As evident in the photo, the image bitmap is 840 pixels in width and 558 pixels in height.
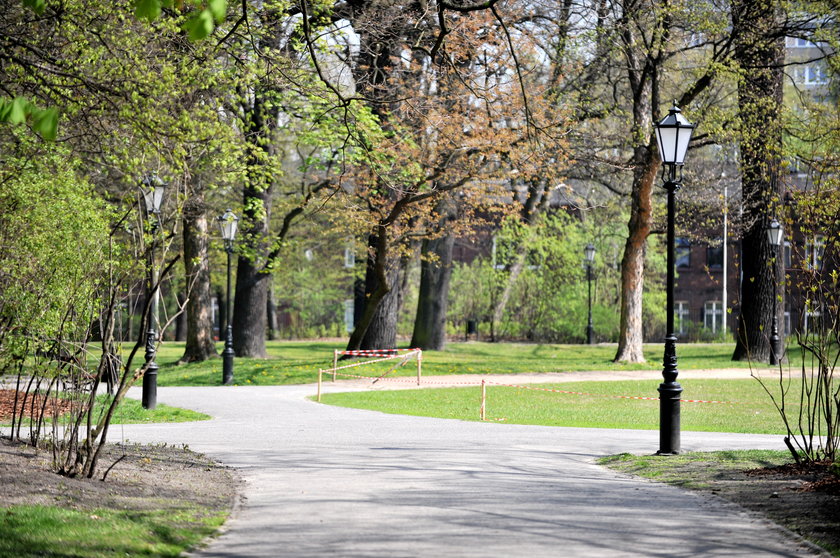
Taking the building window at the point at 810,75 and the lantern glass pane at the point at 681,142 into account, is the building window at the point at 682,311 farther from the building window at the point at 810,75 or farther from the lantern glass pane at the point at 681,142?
the lantern glass pane at the point at 681,142

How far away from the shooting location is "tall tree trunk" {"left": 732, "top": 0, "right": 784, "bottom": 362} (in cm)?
2873

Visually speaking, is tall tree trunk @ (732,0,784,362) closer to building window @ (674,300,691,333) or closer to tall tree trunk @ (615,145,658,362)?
tall tree trunk @ (615,145,658,362)

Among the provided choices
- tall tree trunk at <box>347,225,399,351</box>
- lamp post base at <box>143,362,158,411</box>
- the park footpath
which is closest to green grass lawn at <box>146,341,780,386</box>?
tall tree trunk at <box>347,225,399,351</box>

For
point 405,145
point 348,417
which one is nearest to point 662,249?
point 405,145

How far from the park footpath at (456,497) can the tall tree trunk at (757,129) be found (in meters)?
13.2

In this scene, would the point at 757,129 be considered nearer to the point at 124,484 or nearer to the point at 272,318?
the point at 124,484

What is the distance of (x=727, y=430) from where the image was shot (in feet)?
61.0

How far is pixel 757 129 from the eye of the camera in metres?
28.7

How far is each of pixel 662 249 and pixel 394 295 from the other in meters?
26.2

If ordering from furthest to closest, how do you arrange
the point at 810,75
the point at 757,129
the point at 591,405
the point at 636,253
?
the point at 810,75, the point at 636,253, the point at 757,129, the point at 591,405

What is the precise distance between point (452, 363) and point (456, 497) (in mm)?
23800

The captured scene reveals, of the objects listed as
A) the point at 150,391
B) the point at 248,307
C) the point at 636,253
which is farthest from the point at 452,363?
the point at 150,391

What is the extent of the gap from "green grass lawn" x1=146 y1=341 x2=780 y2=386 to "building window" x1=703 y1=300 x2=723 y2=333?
16.5 meters

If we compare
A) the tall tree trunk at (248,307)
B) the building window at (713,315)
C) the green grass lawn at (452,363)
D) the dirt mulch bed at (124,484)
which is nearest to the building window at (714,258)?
the building window at (713,315)
